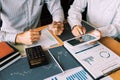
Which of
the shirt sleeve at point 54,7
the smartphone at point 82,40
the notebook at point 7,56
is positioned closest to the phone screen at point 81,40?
the smartphone at point 82,40

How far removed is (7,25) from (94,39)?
0.74 m

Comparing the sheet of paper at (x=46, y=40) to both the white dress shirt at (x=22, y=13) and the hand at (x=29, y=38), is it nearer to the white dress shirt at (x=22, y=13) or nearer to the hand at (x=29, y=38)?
the hand at (x=29, y=38)

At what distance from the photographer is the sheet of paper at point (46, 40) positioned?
3.36 ft

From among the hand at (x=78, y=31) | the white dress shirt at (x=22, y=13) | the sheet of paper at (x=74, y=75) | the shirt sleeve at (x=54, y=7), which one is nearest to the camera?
the sheet of paper at (x=74, y=75)

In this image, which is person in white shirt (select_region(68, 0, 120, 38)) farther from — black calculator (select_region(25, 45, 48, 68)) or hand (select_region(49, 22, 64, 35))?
black calculator (select_region(25, 45, 48, 68))

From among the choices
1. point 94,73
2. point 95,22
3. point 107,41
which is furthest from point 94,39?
point 95,22

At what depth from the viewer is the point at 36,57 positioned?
0.87m

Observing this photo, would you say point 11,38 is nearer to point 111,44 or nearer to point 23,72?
point 23,72

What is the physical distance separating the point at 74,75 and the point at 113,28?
22.1 inches

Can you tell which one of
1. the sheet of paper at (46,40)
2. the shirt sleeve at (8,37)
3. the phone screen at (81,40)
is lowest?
the sheet of paper at (46,40)

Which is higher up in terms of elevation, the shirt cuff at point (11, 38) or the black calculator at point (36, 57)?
the shirt cuff at point (11, 38)

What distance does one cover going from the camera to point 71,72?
2.66 ft

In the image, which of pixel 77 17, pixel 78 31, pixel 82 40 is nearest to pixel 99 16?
pixel 77 17

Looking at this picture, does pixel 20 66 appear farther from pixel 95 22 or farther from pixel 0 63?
pixel 95 22
